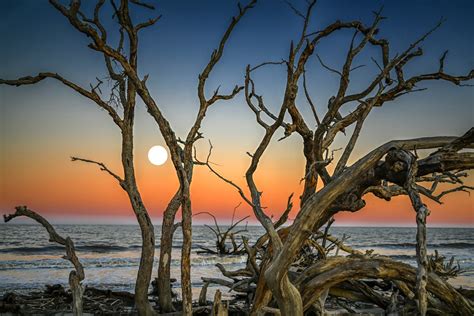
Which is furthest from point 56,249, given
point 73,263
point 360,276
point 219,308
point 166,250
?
point 360,276

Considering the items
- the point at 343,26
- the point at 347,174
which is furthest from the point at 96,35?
the point at 347,174

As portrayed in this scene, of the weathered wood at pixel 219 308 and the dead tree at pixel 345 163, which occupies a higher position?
the dead tree at pixel 345 163

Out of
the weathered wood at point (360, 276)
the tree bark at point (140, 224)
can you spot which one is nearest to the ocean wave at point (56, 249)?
the tree bark at point (140, 224)

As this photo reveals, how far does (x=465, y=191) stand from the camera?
6152 mm

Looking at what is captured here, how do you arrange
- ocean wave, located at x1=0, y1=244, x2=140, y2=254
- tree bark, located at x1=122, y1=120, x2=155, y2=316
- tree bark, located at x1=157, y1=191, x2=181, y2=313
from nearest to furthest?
1. tree bark, located at x1=122, y1=120, x2=155, y2=316
2. tree bark, located at x1=157, y1=191, x2=181, y2=313
3. ocean wave, located at x1=0, y1=244, x2=140, y2=254

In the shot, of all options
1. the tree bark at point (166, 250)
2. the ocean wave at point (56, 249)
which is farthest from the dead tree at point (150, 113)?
the ocean wave at point (56, 249)

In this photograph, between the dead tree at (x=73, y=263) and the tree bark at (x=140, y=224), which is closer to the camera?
the dead tree at (x=73, y=263)

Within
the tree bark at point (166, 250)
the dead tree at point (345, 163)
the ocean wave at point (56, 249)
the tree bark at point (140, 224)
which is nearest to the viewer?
the dead tree at point (345, 163)

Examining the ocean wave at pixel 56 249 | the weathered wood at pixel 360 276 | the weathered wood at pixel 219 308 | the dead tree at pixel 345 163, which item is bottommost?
the ocean wave at pixel 56 249

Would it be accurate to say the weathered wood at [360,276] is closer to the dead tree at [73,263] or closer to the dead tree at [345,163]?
the dead tree at [345,163]

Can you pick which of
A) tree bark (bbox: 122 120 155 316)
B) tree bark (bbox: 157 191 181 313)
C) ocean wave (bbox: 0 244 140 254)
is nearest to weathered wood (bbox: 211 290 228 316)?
tree bark (bbox: 122 120 155 316)

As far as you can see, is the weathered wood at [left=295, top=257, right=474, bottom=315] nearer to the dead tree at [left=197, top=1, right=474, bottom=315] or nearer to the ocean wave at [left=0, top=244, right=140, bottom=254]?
the dead tree at [left=197, top=1, right=474, bottom=315]

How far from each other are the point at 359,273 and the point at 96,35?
14.5 feet

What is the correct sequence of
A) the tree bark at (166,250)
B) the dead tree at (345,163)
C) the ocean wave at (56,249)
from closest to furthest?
the dead tree at (345,163) → the tree bark at (166,250) → the ocean wave at (56,249)
